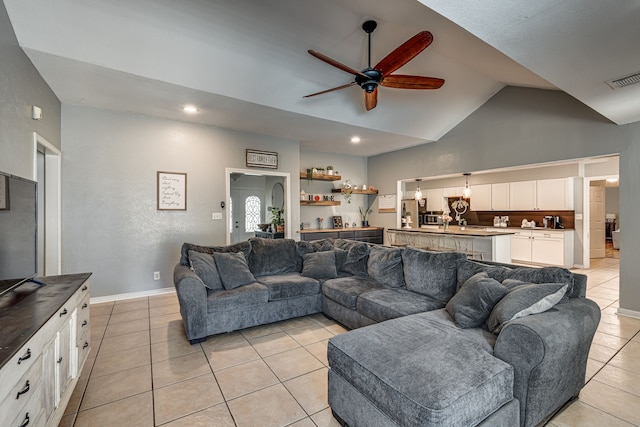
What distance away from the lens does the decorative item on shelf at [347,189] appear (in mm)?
7259

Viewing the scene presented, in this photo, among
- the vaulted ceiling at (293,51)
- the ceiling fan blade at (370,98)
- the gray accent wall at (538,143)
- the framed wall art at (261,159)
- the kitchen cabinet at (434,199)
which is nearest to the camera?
the vaulted ceiling at (293,51)

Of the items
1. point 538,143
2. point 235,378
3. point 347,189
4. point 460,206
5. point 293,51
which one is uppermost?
point 293,51

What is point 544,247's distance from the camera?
6.81 m

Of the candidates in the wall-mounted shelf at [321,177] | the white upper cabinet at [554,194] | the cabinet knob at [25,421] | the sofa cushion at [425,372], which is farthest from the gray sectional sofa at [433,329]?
the white upper cabinet at [554,194]

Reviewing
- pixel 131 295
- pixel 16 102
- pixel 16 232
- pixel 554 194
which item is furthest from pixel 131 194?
pixel 554 194

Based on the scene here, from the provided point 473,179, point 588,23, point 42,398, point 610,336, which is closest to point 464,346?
point 588,23

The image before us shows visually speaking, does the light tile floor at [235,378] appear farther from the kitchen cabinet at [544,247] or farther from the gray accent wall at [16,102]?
the kitchen cabinet at [544,247]

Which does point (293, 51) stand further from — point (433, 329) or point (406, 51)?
point (433, 329)

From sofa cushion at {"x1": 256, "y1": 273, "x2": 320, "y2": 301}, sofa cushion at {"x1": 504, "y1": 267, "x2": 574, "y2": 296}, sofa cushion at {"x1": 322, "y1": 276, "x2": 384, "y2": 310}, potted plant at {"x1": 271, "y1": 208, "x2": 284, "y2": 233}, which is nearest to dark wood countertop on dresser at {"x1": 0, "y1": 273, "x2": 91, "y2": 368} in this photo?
sofa cushion at {"x1": 256, "y1": 273, "x2": 320, "y2": 301}

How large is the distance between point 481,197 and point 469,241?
3.48m

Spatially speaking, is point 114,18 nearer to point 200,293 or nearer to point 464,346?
point 200,293

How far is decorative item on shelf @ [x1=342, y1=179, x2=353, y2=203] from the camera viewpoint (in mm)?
7259

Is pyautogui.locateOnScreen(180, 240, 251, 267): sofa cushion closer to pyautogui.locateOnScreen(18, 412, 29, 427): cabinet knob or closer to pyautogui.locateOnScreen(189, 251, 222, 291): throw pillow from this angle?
pyautogui.locateOnScreen(189, 251, 222, 291): throw pillow

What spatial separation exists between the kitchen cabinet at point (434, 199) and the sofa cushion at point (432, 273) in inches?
249
